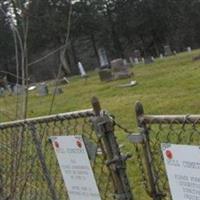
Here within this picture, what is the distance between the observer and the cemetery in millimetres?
2758

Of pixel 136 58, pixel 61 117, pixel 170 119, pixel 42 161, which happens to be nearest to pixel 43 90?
pixel 136 58

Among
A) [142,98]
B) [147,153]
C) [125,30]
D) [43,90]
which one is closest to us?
[147,153]

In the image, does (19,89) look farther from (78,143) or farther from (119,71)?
(119,71)

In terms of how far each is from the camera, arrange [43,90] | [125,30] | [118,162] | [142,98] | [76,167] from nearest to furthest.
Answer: [118,162]
[76,167]
[142,98]
[43,90]
[125,30]

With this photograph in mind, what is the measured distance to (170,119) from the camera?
2.59 meters

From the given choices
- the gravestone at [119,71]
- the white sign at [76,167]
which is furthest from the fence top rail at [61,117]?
the gravestone at [119,71]

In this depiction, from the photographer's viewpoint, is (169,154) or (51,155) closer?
(169,154)

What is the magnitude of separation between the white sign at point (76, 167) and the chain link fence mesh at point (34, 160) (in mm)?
171

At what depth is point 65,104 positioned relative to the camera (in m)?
17.4

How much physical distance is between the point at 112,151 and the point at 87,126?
1.26 metres

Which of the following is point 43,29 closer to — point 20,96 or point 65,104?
point 65,104

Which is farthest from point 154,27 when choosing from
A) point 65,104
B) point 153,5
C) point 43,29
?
point 65,104

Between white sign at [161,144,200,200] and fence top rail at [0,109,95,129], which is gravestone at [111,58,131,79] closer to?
fence top rail at [0,109,95,129]

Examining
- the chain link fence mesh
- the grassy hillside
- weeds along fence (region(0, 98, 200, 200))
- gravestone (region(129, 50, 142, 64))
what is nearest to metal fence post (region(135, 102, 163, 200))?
weeds along fence (region(0, 98, 200, 200))
